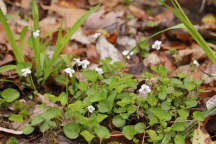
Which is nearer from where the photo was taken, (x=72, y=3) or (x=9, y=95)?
(x=9, y=95)

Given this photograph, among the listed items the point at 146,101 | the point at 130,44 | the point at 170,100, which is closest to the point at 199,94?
the point at 170,100

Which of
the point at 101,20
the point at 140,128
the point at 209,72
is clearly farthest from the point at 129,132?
the point at 101,20

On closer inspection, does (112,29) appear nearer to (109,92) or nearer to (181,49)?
(181,49)

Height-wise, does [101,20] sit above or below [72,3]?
below

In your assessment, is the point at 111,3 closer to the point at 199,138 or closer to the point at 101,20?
the point at 101,20

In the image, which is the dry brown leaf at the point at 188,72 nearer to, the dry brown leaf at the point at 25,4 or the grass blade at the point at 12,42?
the grass blade at the point at 12,42

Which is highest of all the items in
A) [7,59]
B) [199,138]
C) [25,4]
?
[25,4]

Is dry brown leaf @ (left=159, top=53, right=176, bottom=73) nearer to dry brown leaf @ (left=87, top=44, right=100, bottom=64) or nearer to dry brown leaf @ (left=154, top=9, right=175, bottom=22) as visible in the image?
dry brown leaf @ (left=87, top=44, right=100, bottom=64)
